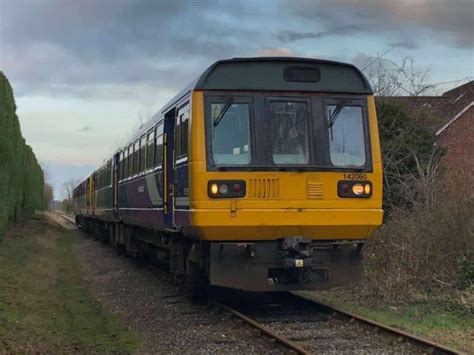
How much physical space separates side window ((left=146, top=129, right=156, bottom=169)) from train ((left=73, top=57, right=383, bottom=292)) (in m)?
3.06

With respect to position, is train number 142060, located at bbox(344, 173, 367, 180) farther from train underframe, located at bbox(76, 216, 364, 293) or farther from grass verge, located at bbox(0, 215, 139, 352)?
grass verge, located at bbox(0, 215, 139, 352)

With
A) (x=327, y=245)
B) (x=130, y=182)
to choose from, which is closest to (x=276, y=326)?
(x=327, y=245)

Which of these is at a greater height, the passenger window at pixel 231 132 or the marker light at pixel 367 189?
the passenger window at pixel 231 132

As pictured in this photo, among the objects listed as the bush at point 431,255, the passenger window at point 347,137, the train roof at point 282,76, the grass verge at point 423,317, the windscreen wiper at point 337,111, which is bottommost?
the grass verge at point 423,317

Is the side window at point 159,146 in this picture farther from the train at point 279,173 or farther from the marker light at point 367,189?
the marker light at point 367,189

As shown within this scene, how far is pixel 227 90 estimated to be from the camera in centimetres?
872

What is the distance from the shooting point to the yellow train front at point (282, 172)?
8.47m

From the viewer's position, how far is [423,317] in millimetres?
8945

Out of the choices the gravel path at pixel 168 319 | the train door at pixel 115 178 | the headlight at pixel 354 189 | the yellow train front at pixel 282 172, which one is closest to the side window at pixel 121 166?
the train door at pixel 115 178

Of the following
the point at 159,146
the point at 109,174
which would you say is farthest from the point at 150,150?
the point at 109,174

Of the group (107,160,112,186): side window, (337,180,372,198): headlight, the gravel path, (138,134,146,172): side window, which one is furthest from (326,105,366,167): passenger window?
(107,160,112,186): side window

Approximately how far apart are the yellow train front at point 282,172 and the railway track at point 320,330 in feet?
1.68

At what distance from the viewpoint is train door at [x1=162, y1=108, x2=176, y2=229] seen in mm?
10219

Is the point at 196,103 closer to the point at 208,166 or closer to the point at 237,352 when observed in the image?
the point at 208,166
